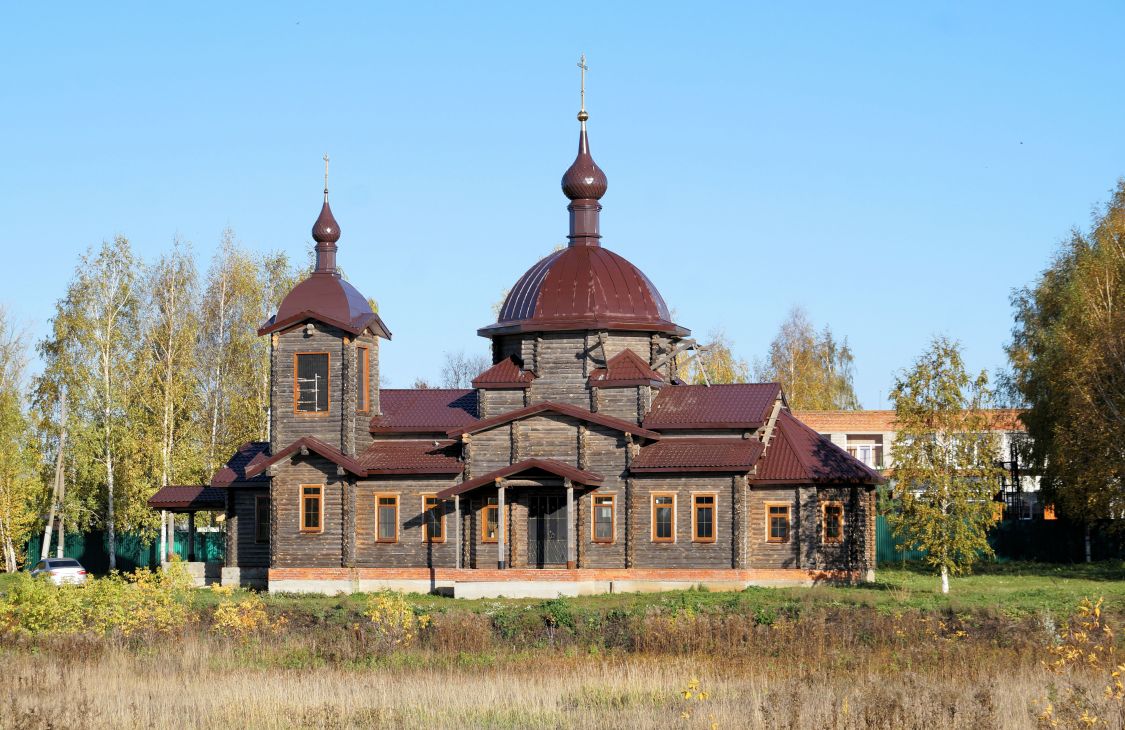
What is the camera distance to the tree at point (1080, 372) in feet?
114

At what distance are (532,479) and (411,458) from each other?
328 cm

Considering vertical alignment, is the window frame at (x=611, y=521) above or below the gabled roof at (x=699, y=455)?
below

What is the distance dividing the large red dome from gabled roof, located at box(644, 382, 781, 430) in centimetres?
162

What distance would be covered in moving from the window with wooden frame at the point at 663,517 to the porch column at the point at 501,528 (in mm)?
3257

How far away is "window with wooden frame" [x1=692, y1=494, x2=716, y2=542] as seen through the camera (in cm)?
3212

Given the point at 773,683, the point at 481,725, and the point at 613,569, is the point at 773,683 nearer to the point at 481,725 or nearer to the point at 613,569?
the point at 481,725

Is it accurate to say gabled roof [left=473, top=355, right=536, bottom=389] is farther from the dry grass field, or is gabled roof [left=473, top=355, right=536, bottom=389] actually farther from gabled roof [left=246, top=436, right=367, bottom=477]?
the dry grass field

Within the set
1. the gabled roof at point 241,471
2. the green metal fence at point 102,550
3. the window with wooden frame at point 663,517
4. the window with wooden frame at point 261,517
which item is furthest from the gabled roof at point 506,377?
the green metal fence at point 102,550

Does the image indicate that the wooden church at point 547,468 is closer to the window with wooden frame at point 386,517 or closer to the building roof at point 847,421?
the window with wooden frame at point 386,517

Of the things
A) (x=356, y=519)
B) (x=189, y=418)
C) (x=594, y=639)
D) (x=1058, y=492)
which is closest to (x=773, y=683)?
(x=594, y=639)

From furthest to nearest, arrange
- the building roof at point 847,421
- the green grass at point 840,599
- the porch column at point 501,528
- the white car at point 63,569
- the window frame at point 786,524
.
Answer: the building roof at point 847,421 → the white car at point 63,569 → the window frame at point 786,524 → the porch column at point 501,528 → the green grass at point 840,599

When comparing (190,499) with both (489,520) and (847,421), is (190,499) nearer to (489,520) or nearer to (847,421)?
(489,520)

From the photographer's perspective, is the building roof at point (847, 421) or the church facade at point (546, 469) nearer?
the church facade at point (546, 469)

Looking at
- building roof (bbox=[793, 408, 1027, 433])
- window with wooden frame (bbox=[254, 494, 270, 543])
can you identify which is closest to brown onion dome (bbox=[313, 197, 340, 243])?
window with wooden frame (bbox=[254, 494, 270, 543])
